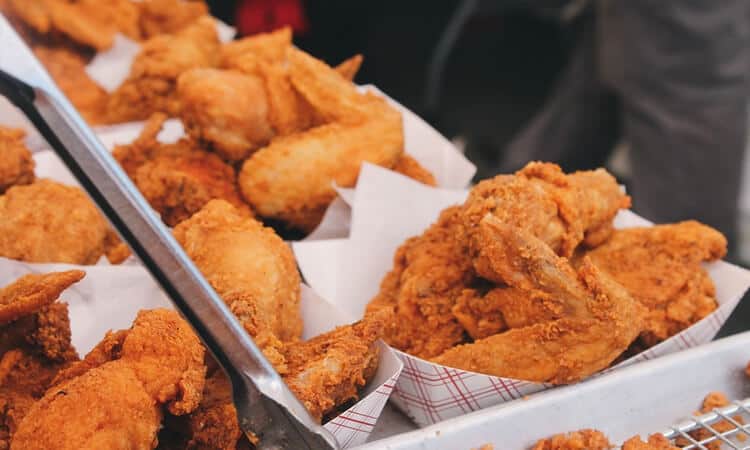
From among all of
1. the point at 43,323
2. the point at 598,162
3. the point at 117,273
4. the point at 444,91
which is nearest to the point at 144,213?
the point at 43,323

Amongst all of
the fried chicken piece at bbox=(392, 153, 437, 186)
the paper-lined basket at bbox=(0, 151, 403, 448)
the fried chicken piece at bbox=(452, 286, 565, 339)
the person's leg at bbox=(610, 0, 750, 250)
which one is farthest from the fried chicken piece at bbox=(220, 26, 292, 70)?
the person's leg at bbox=(610, 0, 750, 250)

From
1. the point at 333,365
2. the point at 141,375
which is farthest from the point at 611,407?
the point at 141,375

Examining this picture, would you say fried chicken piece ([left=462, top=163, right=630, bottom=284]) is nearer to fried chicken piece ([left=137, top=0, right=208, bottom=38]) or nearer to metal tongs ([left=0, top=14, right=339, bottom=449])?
metal tongs ([left=0, top=14, right=339, bottom=449])

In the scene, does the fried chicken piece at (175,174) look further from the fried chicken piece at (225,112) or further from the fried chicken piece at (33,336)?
the fried chicken piece at (33,336)

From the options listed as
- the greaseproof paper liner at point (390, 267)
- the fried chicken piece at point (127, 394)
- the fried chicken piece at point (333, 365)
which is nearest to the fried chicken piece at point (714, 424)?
the greaseproof paper liner at point (390, 267)

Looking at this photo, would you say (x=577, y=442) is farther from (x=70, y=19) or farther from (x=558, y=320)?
(x=70, y=19)

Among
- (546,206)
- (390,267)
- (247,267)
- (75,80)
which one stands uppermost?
(546,206)
